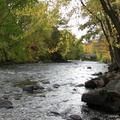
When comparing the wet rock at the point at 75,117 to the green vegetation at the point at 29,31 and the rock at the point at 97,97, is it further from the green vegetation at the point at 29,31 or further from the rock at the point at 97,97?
the green vegetation at the point at 29,31

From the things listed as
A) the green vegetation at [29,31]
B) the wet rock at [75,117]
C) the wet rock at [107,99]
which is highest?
the green vegetation at [29,31]

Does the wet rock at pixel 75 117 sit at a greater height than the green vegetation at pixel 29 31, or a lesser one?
lesser

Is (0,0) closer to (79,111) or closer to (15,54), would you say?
(79,111)

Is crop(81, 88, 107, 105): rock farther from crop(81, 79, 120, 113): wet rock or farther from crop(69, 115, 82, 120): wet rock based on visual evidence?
crop(69, 115, 82, 120): wet rock

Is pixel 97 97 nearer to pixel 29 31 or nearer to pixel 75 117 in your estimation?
pixel 75 117

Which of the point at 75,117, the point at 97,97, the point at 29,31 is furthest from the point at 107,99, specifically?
the point at 29,31

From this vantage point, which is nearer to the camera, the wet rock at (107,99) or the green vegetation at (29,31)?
the green vegetation at (29,31)

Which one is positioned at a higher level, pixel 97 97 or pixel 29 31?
pixel 29 31

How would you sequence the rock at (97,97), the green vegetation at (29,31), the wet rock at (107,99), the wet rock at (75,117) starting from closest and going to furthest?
the wet rock at (75,117) → the green vegetation at (29,31) → the wet rock at (107,99) → the rock at (97,97)

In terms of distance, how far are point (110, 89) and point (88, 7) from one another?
170 inches

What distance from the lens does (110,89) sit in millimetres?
8297

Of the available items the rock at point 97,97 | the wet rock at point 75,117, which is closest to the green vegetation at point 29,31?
the rock at point 97,97

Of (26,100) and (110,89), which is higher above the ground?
(110,89)

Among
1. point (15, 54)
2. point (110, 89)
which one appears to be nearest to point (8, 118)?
point (110, 89)
